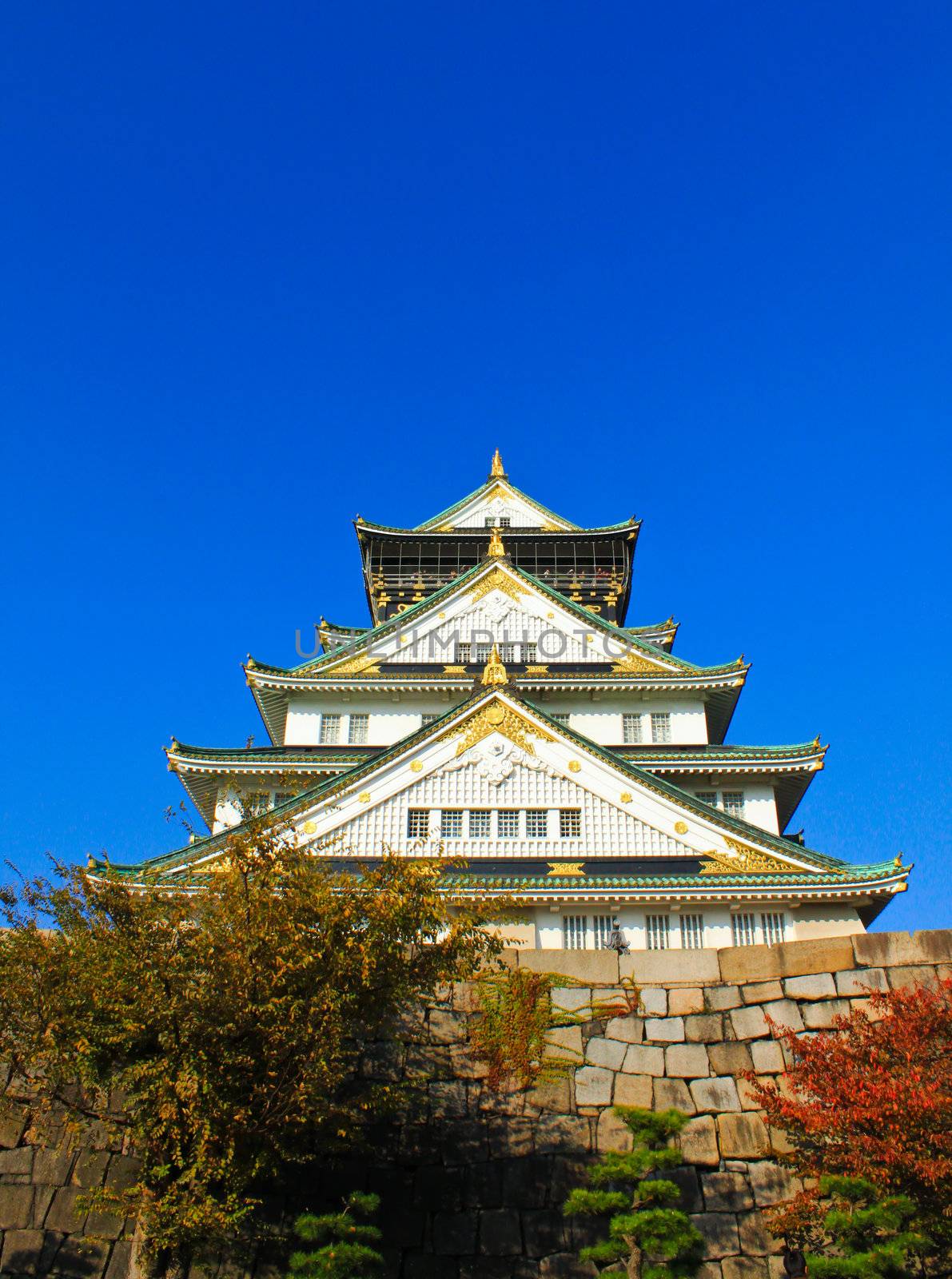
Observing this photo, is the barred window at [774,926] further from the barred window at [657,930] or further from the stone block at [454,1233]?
the stone block at [454,1233]

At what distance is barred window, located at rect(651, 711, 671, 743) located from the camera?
30141 millimetres

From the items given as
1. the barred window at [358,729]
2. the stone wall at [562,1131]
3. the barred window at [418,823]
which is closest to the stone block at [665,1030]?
the stone wall at [562,1131]

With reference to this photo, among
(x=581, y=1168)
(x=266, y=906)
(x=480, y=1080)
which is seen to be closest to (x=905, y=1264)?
(x=581, y=1168)

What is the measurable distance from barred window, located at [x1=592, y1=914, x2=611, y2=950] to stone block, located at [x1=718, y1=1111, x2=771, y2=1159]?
8648mm

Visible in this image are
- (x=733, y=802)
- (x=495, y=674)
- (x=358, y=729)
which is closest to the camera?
(x=495, y=674)

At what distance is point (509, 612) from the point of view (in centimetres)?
3269

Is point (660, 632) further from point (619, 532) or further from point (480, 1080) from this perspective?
point (480, 1080)

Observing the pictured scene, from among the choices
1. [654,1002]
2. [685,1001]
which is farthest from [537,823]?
[685,1001]

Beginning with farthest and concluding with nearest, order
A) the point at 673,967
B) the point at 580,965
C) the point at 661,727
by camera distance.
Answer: the point at 661,727, the point at 580,965, the point at 673,967

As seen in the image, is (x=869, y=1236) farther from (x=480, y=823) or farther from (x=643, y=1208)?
(x=480, y=823)

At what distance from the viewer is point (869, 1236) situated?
35.3 ft

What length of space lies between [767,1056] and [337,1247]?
594 cm

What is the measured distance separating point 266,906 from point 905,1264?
743 cm

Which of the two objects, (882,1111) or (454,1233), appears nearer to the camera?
(882,1111)
